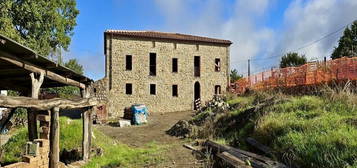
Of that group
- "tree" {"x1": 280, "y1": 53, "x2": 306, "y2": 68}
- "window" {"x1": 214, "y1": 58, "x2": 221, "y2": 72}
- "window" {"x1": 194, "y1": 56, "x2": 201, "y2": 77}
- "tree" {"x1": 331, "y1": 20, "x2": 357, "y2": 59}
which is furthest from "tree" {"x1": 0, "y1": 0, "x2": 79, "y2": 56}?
"tree" {"x1": 331, "y1": 20, "x2": 357, "y2": 59}

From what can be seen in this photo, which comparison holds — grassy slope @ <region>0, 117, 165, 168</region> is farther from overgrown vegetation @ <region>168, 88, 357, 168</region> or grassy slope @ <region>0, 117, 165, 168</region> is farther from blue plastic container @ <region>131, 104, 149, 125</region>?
blue plastic container @ <region>131, 104, 149, 125</region>

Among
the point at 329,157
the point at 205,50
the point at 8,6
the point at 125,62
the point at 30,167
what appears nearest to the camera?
the point at 329,157

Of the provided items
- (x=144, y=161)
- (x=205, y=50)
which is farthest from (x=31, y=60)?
(x=205, y=50)

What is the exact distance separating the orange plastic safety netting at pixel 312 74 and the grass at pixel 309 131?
3154 mm

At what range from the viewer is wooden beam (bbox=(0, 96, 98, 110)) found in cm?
620

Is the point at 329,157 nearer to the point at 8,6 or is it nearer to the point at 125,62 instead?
the point at 8,6

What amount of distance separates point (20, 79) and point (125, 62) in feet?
57.8

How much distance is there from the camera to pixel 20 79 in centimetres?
991

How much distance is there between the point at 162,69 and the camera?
94.6ft

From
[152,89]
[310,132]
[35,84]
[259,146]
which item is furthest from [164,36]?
[310,132]

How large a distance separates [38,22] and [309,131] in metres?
21.2

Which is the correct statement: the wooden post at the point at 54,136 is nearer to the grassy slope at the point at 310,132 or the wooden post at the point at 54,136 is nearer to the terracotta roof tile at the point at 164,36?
the grassy slope at the point at 310,132

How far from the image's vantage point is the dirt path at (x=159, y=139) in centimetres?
968

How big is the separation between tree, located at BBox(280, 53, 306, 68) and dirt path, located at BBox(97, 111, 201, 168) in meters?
23.9
